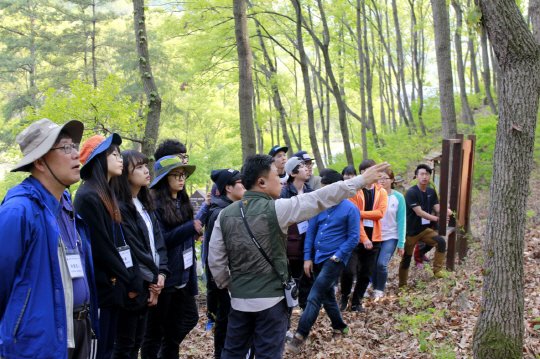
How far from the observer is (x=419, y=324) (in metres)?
4.99

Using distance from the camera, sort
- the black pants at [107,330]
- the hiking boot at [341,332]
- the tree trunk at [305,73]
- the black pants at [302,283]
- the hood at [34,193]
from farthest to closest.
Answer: the tree trunk at [305,73] < the black pants at [302,283] < the hiking boot at [341,332] < the black pants at [107,330] < the hood at [34,193]

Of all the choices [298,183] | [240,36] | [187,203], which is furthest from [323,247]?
[240,36]

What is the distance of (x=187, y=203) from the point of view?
4332 millimetres

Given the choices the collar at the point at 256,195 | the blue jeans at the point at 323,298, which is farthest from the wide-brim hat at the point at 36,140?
the blue jeans at the point at 323,298

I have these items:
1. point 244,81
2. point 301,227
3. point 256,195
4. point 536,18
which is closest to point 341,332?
point 301,227

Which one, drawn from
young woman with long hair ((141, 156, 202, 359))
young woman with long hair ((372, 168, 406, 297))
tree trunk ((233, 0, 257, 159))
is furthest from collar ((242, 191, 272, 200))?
tree trunk ((233, 0, 257, 159))

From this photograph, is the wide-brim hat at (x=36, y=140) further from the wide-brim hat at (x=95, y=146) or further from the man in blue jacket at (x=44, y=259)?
the wide-brim hat at (x=95, y=146)

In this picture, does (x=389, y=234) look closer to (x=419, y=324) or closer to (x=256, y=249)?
(x=419, y=324)

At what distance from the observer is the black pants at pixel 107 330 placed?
9.80ft

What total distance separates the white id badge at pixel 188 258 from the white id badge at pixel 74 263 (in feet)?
5.51

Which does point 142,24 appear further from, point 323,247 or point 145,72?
point 323,247

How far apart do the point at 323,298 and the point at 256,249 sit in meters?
2.00

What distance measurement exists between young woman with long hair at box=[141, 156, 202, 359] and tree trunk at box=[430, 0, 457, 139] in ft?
21.0

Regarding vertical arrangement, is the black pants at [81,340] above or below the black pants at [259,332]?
above
